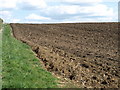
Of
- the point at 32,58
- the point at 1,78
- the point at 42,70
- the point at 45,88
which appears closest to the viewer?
the point at 45,88

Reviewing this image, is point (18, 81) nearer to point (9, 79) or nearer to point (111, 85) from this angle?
point (9, 79)

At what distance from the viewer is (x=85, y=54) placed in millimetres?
15672

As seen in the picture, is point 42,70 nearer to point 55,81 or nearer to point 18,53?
point 55,81

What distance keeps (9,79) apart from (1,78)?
0.40 meters

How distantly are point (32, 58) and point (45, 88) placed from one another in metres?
5.51

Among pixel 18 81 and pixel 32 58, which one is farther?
pixel 32 58

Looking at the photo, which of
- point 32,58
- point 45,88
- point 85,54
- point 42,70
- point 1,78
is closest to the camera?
point 45,88

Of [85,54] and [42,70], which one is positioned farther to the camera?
[85,54]

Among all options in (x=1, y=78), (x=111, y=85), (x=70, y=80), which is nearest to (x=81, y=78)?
(x=70, y=80)

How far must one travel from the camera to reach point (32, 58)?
14.5 m

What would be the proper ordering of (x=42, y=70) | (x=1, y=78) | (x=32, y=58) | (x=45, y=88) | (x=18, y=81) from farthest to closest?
(x=32, y=58), (x=42, y=70), (x=1, y=78), (x=18, y=81), (x=45, y=88)

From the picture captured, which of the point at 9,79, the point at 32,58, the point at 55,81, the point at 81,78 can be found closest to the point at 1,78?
the point at 9,79

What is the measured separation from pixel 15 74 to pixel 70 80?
2173mm

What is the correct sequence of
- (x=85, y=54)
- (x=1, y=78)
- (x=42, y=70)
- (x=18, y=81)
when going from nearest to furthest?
(x=18, y=81), (x=1, y=78), (x=42, y=70), (x=85, y=54)
